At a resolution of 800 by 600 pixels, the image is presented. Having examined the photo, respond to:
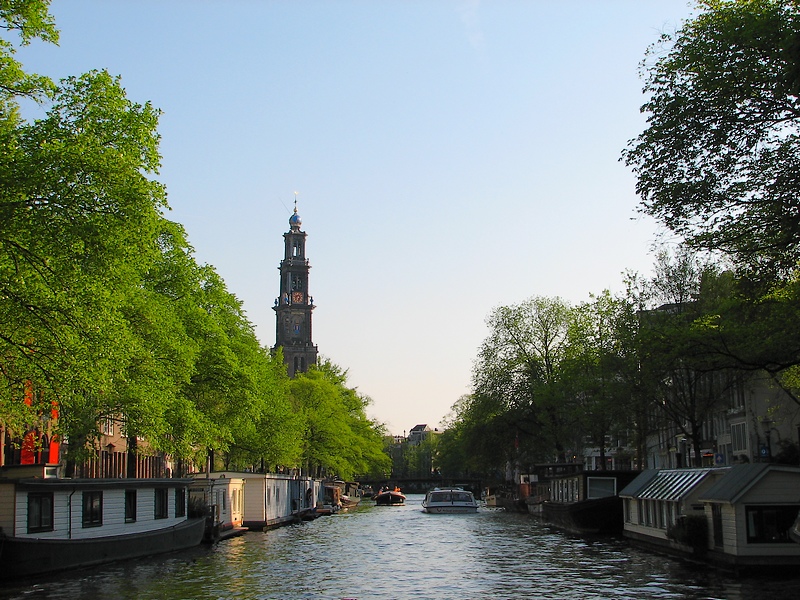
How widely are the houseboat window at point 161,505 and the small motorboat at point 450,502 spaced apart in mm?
53675

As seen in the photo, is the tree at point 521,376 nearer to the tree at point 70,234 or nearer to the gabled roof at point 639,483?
the gabled roof at point 639,483

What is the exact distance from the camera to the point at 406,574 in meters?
37.0

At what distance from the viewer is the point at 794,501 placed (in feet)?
110

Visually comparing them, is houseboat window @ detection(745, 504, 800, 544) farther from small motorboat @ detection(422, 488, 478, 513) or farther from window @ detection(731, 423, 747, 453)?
small motorboat @ detection(422, 488, 478, 513)

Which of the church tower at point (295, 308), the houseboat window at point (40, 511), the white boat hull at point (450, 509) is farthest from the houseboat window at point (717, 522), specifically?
the church tower at point (295, 308)


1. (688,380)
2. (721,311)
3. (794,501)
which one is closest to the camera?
(794,501)

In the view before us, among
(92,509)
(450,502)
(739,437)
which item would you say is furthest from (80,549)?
(450,502)

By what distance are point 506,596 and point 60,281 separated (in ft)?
50.5

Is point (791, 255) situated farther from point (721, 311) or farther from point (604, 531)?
point (604, 531)

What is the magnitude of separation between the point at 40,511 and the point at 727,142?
82.2 ft

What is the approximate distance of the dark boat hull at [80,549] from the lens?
31.5m

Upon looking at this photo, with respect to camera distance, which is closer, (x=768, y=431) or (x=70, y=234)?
(x=70, y=234)

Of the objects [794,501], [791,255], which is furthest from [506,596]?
[791,255]

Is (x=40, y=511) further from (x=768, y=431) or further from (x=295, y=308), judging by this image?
(x=295, y=308)
